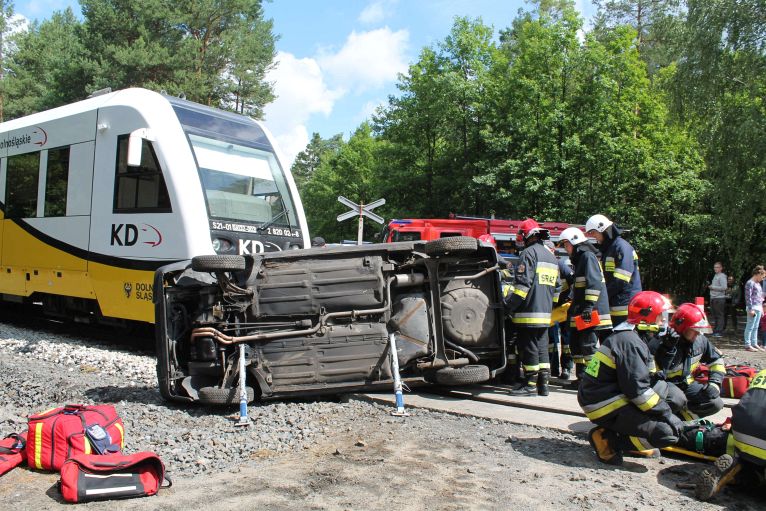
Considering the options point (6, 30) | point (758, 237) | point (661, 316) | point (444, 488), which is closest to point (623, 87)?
point (758, 237)

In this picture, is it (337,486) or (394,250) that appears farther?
(394,250)

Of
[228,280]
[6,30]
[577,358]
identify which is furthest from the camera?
[6,30]

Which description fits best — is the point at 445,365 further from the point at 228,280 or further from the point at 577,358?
the point at 228,280

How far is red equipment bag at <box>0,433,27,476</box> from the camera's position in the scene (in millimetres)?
3873

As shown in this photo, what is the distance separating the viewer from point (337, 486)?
11.9ft

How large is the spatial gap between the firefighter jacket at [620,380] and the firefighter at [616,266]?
208cm

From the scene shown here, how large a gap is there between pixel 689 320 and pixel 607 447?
3.73 feet

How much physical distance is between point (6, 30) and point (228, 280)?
36.5 meters

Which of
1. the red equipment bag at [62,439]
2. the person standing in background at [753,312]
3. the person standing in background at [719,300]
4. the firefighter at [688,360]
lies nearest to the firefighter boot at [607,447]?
the firefighter at [688,360]

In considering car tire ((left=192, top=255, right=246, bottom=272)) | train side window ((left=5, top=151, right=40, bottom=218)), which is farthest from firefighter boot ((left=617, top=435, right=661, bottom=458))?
train side window ((left=5, top=151, right=40, bottom=218))

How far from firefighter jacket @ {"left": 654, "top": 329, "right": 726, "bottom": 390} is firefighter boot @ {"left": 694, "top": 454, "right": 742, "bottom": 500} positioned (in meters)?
1.06

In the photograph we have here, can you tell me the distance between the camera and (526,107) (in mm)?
23875

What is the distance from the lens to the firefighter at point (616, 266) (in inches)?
243

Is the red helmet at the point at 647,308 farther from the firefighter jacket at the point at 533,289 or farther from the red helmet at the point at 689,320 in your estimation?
the firefighter jacket at the point at 533,289
